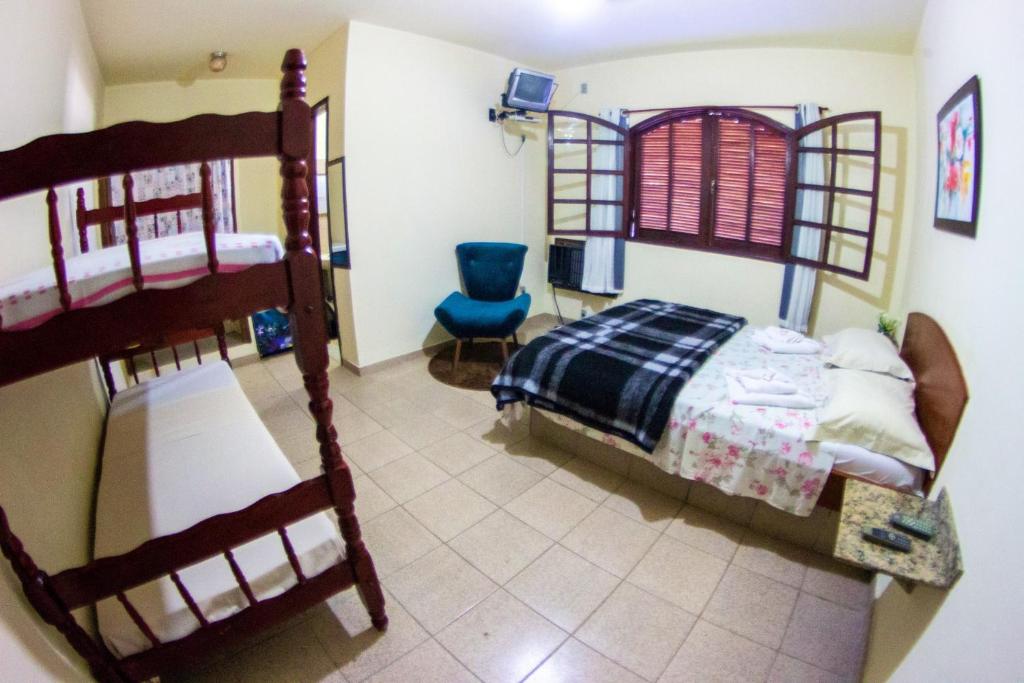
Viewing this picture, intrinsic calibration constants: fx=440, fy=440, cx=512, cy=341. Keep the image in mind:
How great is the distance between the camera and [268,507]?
1219 mm

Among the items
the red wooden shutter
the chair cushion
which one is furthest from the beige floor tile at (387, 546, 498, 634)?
the red wooden shutter

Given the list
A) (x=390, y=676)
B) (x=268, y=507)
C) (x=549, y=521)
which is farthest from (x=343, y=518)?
(x=549, y=521)

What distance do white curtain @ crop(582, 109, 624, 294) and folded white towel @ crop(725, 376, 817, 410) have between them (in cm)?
231

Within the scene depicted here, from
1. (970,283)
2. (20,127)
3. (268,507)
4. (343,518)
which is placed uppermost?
(20,127)

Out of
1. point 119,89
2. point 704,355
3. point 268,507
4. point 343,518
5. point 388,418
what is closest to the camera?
point 268,507

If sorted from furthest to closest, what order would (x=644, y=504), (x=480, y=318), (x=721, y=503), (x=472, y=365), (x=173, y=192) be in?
(x=173, y=192), (x=472, y=365), (x=480, y=318), (x=644, y=504), (x=721, y=503)

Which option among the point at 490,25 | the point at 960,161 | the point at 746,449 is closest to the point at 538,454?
the point at 746,449

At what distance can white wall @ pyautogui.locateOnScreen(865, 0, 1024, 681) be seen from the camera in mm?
850

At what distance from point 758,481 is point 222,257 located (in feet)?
6.87

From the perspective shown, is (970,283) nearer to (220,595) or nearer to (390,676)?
(390,676)

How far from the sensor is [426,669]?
4.79 feet

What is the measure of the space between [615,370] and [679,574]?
970 millimetres

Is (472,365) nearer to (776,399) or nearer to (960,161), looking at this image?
(776,399)

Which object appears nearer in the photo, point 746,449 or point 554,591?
point 554,591
